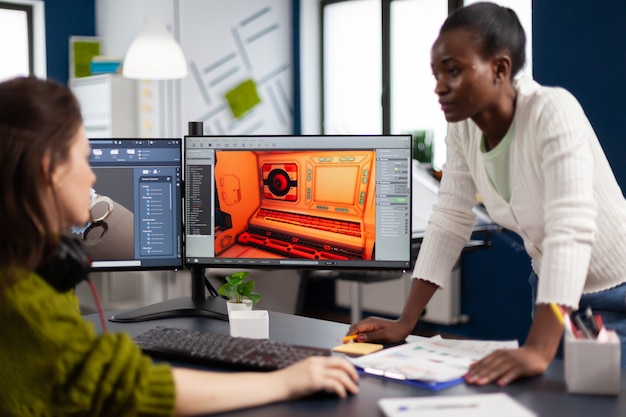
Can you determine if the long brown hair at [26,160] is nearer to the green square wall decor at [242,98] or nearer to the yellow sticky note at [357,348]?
the yellow sticky note at [357,348]

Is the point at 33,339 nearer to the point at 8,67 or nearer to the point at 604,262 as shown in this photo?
the point at 604,262

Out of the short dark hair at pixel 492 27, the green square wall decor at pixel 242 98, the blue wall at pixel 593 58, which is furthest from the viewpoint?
the green square wall decor at pixel 242 98

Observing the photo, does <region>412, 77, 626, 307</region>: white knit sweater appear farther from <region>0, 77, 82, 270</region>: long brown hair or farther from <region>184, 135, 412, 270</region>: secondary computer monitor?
<region>0, 77, 82, 270</region>: long brown hair

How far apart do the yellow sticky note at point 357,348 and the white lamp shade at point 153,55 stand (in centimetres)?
270

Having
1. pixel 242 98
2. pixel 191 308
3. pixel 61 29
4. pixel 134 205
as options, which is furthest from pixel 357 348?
pixel 61 29

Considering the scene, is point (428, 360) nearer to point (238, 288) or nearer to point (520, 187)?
point (520, 187)

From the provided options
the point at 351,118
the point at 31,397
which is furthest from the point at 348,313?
the point at 31,397

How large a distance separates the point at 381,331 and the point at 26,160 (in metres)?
0.80

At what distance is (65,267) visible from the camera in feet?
3.53

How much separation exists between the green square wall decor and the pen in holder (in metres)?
4.46

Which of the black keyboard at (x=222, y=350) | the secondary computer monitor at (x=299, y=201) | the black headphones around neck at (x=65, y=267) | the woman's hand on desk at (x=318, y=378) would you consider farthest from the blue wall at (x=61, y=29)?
the woman's hand on desk at (x=318, y=378)

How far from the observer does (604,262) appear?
1455mm

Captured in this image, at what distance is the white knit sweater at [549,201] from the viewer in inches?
49.9

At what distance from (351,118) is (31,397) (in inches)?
182
